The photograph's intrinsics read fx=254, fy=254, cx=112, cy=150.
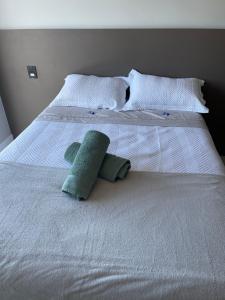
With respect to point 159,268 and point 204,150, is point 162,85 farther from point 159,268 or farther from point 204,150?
point 159,268

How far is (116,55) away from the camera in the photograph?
2186 millimetres

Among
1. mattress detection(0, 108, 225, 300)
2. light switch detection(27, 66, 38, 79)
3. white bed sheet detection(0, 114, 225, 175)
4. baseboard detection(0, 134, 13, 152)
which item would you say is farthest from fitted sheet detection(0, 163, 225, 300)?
baseboard detection(0, 134, 13, 152)

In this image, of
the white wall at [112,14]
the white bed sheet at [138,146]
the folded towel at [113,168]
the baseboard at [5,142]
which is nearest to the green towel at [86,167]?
the folded towel at [113,168]

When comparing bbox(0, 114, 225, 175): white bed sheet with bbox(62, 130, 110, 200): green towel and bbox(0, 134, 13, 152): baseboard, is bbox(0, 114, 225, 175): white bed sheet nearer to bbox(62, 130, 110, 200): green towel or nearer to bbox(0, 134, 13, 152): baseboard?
bbox(62, 130, 110, 200): green towel

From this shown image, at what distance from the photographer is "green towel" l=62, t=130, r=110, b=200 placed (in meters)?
1.08

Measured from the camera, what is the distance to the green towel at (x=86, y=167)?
1081 mm

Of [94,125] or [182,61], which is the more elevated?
[182,61]

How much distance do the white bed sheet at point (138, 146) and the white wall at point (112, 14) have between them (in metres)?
0.95

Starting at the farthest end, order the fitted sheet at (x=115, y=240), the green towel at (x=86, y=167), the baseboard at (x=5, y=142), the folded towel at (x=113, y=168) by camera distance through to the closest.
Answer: the baseboard at (x=5, y=142) < the folded towel at (x=113, y=168) < the green towel at (x=86, y=167) < the fitted sheet at (x=115, y=240)

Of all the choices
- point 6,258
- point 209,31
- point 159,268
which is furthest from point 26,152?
point 209,31

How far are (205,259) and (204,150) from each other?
29.4 inches

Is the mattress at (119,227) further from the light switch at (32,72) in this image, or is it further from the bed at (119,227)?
the light switch at (32,72)

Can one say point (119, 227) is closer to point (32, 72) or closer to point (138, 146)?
point (138, 146)

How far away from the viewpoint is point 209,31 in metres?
2.02
